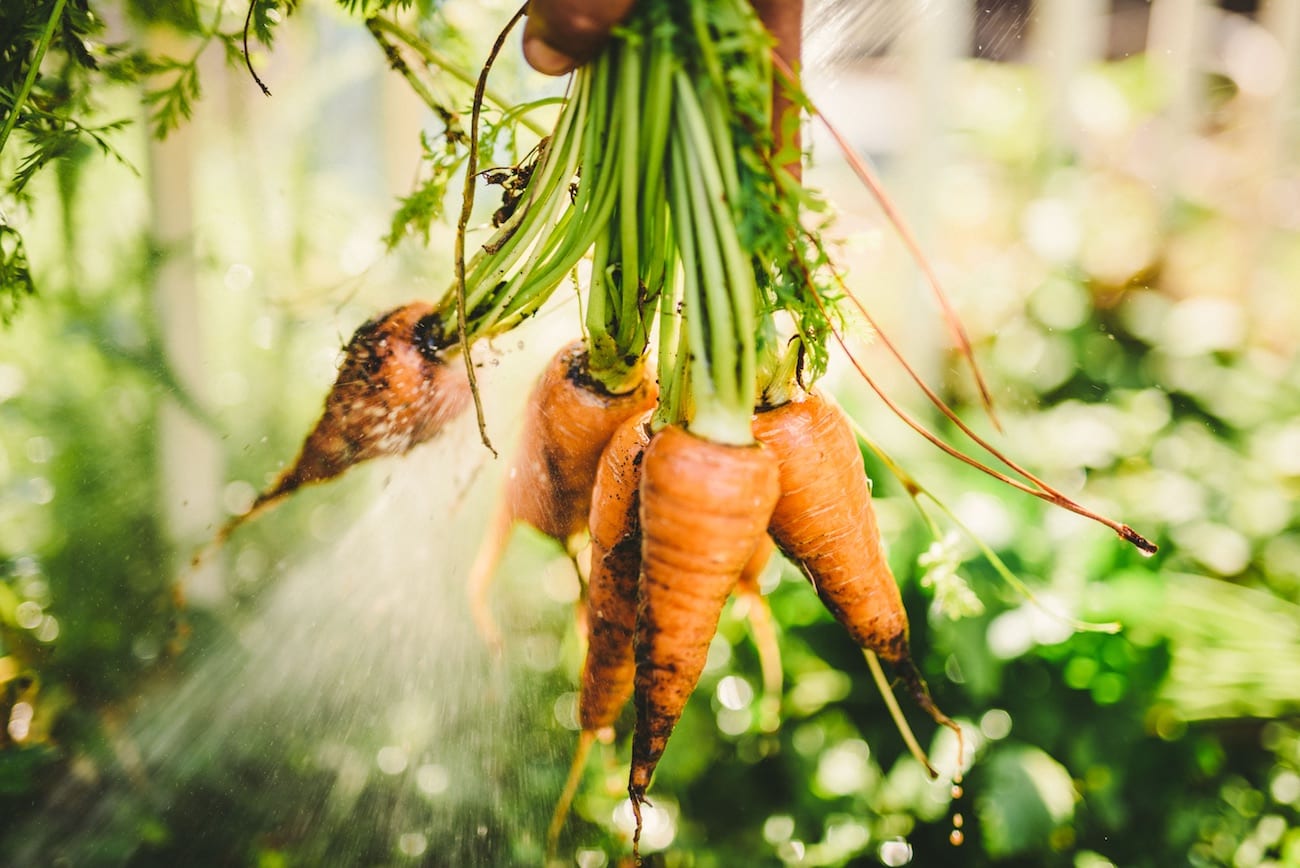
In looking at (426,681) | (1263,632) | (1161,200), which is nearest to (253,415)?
(426,681)

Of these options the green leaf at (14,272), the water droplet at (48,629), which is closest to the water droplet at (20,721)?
the water droplet at (48,629)

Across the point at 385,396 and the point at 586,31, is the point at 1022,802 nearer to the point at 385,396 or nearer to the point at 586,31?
the point at 385,396

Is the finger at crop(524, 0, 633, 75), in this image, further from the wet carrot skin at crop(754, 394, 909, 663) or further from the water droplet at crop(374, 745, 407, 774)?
the water droplet at crop(374, 745, 407, 774)

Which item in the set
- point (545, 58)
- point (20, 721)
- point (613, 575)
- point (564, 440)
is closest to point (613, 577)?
point (613, 575)

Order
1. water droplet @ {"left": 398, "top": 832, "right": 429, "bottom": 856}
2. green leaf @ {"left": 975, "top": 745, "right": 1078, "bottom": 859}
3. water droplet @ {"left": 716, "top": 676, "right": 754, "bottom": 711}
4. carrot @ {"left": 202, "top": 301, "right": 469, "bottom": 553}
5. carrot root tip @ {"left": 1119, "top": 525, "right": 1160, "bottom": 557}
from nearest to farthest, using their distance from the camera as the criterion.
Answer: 1. carrot root tip @ {"left": 1119, "top": 525, "right": 1160, "bottom": 557}
2. carrot @ {"left": 202, "top": 301, "right": 469, "bottom": 553}
3. green leaf @ {"left": 975, "top": 745, "right": 1078, "bottom": 859}
4. water droplet @ {"left": 398, "top": 832, "right": 429, "bottom": 856}
5. water droplet @ {"left": 716, "top": 676, "right": 754, "bottom": 711}

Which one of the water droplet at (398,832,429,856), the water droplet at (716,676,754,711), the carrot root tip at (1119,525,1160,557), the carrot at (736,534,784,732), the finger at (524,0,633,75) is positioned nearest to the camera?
the finger at (524,0,633,75)

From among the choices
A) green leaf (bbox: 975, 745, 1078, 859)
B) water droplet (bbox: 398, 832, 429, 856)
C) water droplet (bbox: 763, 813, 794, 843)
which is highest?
water droplet (bbox: 398, 832, 429, 856)

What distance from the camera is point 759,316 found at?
23.1 inches

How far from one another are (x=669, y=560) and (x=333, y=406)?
40 centimetres

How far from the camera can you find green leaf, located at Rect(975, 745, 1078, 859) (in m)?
1.18

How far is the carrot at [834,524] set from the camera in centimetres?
72

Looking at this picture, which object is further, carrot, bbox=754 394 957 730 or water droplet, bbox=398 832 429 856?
water droplet, bbox=398 832 429 856

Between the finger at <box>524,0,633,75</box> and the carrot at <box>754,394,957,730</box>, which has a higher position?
the finger at <box>524,0,633,75</box>

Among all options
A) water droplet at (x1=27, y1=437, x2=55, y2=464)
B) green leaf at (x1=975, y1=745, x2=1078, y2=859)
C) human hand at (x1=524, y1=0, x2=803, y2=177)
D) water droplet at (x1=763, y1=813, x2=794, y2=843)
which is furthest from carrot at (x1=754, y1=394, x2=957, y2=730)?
water droplet at (x1=27, y1=437, x2=55, y2=464)
